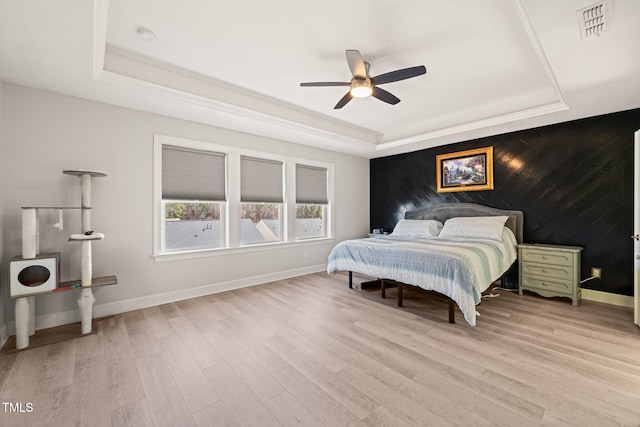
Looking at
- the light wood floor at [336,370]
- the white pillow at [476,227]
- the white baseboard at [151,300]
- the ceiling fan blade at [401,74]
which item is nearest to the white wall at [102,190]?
the white baseboard at [151,300]

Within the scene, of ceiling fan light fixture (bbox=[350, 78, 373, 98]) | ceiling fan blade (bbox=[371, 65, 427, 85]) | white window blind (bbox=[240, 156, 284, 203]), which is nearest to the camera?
ceiling fan blade (bbox=[371, 65, 427, 85])

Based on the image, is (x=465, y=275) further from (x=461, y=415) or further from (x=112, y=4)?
(x=112, y=4)

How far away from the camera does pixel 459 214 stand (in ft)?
15.9

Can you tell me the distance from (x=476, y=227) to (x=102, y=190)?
16.6 feet

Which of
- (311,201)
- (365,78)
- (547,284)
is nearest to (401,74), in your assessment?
(365,78)

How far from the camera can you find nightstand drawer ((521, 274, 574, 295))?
3.47m

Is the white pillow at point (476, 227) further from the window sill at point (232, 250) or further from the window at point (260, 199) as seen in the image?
the window at point (260, 199)

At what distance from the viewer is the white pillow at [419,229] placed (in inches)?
185

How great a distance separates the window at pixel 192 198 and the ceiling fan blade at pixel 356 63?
246 cm

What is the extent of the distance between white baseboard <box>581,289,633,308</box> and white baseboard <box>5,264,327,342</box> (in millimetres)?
4116

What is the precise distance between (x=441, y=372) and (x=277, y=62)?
124 inches

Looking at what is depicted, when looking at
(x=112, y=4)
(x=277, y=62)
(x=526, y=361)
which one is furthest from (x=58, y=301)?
(x=526, y=361)

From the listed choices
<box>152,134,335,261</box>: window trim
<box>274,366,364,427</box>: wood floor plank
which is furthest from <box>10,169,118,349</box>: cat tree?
<box>274,366,364,427</box>: wood floor plank

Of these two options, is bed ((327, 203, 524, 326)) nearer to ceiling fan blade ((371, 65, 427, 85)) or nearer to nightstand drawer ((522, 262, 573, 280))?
nightstand drawer ((522, 262, 573, 280))
